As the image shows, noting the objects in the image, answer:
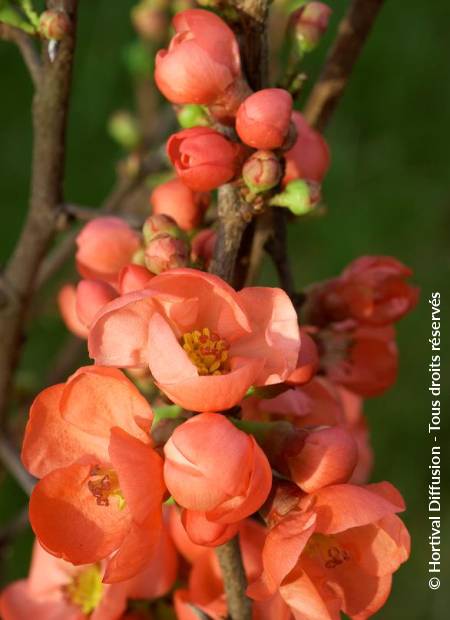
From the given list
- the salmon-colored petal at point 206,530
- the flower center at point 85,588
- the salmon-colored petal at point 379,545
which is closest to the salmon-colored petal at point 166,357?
the salmon-colored petal at point 206,530

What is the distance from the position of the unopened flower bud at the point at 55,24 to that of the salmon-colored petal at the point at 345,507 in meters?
0.47

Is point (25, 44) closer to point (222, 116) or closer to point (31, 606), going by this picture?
point (222, 116)

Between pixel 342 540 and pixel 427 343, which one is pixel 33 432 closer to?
pixel 342 540

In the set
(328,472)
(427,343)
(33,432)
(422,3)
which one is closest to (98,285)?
(33,432)

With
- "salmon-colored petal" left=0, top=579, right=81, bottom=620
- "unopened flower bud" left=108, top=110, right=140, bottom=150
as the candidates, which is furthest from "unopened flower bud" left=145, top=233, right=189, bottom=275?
"unopened flower bud" left=108, top=110, right=140, bottom=150

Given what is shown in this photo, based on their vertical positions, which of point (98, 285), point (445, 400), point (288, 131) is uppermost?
point (288, 131)

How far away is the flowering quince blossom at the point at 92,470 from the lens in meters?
0.71

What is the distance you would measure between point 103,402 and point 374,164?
2.30 metres

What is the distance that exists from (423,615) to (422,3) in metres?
1.97

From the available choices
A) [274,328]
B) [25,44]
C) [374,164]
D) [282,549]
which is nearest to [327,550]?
[282,549]

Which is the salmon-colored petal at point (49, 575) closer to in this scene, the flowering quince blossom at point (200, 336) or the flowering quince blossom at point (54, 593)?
the flowering quince blossom at point (54, 593)

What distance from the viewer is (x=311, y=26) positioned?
0.96 meters

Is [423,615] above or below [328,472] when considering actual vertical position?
below

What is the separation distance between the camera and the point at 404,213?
9.30ft
